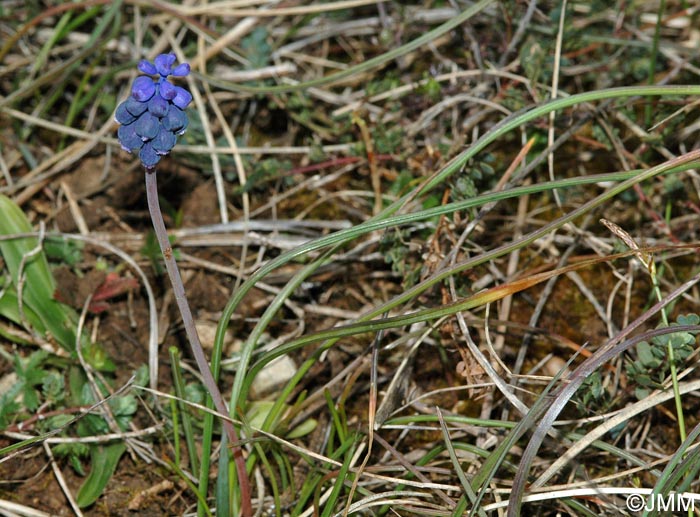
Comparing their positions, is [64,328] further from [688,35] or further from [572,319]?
[688,35]

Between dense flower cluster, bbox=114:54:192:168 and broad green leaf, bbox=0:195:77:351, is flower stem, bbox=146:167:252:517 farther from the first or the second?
broad green leaf, bbox=0:195:77:351

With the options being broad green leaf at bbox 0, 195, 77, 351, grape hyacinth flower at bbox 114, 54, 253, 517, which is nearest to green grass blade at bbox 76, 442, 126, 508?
broad green leaf at bbox 0, 195, 77, 351

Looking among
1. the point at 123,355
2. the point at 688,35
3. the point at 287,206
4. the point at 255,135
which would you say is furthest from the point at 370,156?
the point at 688,35

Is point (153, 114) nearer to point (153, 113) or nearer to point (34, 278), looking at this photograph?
point (153, 113)

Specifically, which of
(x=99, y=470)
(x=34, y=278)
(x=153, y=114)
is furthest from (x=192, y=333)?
(x=34, y=278)

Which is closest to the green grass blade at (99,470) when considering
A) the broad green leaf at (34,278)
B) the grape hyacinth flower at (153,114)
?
the broad green leaf at (34,278)

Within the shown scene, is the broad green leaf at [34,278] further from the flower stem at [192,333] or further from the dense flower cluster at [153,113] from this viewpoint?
the dense flower cluster at [153,113]

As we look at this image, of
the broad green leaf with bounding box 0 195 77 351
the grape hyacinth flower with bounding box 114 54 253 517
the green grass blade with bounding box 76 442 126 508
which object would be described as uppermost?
the grape hyacinth flower with bounding box 114 54 253 517
